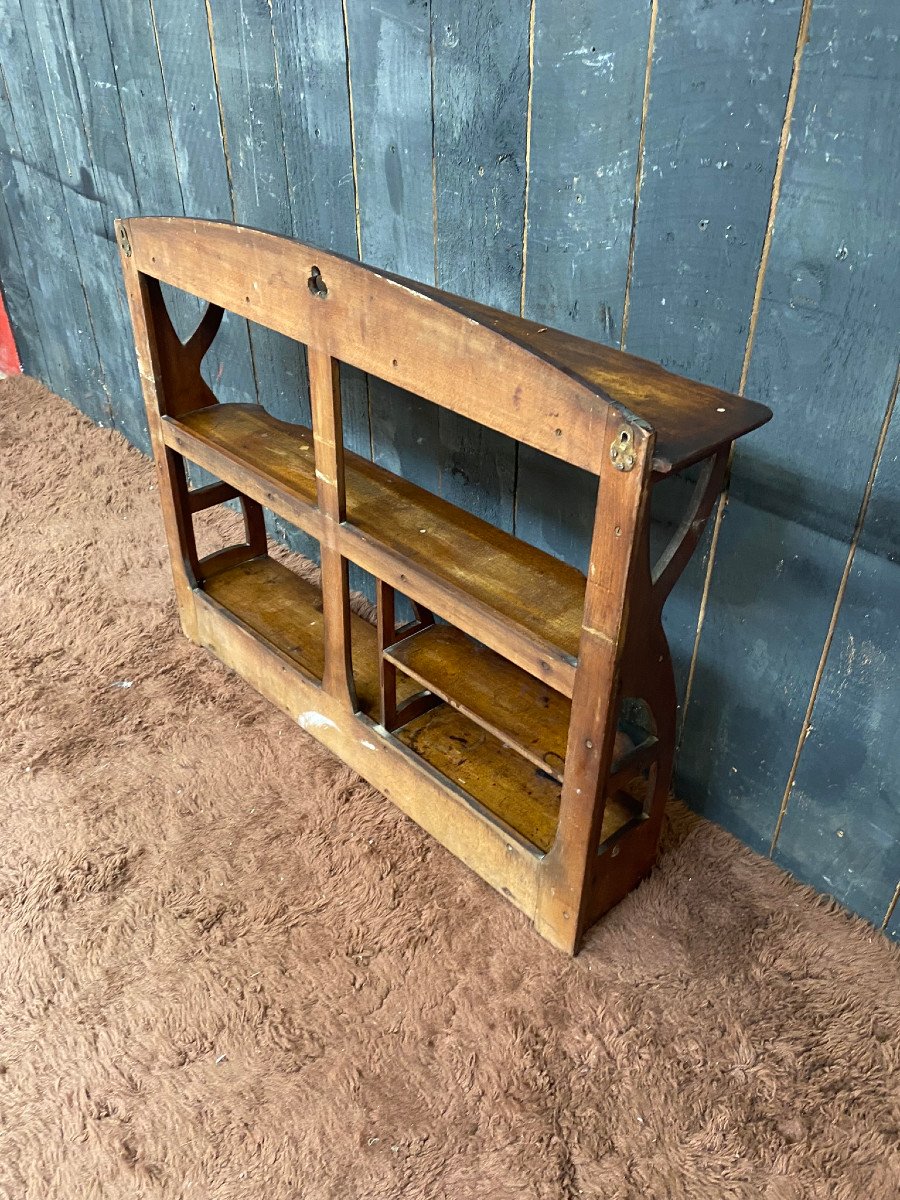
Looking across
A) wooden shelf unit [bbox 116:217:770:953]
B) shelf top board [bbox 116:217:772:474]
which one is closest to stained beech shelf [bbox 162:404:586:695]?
wooden shelf unit [bbox 116:217:770:953]

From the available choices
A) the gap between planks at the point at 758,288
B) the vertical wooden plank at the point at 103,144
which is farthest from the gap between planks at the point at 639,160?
the vertical wooden plank at the point at 103,144

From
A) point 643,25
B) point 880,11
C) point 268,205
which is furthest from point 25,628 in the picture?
point 880,11

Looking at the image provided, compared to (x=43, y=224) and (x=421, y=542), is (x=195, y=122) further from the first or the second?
(x=421, y=542)

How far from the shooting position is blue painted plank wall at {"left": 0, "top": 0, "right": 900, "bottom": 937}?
1.03 m

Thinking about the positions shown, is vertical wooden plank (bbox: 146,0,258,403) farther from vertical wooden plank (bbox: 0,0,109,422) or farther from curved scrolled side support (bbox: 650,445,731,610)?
curved scrolled side support (bbox: 650,445,731,610)

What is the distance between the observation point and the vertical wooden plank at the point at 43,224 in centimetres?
231

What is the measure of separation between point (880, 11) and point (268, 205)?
1.13 meters

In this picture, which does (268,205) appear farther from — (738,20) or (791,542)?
(791,542)

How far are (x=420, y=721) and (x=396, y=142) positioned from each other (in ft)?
2.90

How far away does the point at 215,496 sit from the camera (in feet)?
5.96

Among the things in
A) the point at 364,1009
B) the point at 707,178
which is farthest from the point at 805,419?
the point at 364,1009

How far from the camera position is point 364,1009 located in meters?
1.28

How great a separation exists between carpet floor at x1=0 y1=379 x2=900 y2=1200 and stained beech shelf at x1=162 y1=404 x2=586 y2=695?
45cm

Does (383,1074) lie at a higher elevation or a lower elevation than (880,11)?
lower
